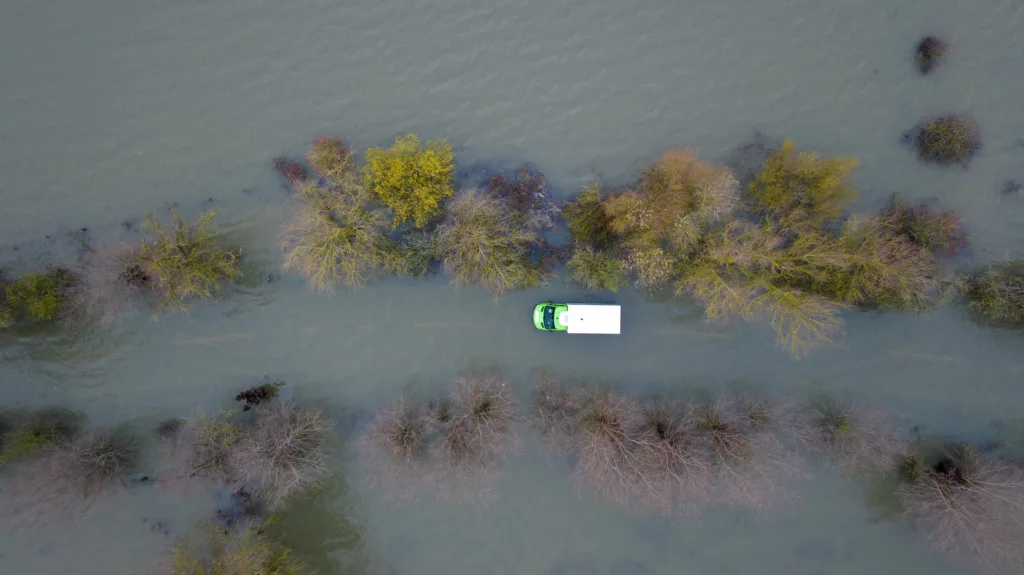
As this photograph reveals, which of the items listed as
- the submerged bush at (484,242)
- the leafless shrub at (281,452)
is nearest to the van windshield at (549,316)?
the submerged bush at (484,242)

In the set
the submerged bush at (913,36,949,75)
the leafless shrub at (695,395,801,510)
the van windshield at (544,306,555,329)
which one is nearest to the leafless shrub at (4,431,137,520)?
the van windshield at (544,306,555,329)

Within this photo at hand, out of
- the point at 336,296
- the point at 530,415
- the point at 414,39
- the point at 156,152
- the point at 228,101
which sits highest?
the point at 414,39

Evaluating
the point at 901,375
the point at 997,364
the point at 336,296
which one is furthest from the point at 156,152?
the point at 997,364

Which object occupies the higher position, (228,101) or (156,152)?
(228,101)

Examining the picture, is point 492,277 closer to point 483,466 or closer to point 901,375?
point 483,466

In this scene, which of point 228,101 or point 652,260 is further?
point 228,101

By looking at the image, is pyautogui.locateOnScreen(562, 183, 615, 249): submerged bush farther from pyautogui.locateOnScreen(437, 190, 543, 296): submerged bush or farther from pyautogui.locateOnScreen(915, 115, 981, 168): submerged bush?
pyautogui.locateOnScreen(915, 115, 981, 168): submerged bush

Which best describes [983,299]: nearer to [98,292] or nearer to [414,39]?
[414,39]

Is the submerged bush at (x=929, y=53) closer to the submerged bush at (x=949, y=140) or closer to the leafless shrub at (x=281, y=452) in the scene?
the submerged bush at (x=949, y=140)
